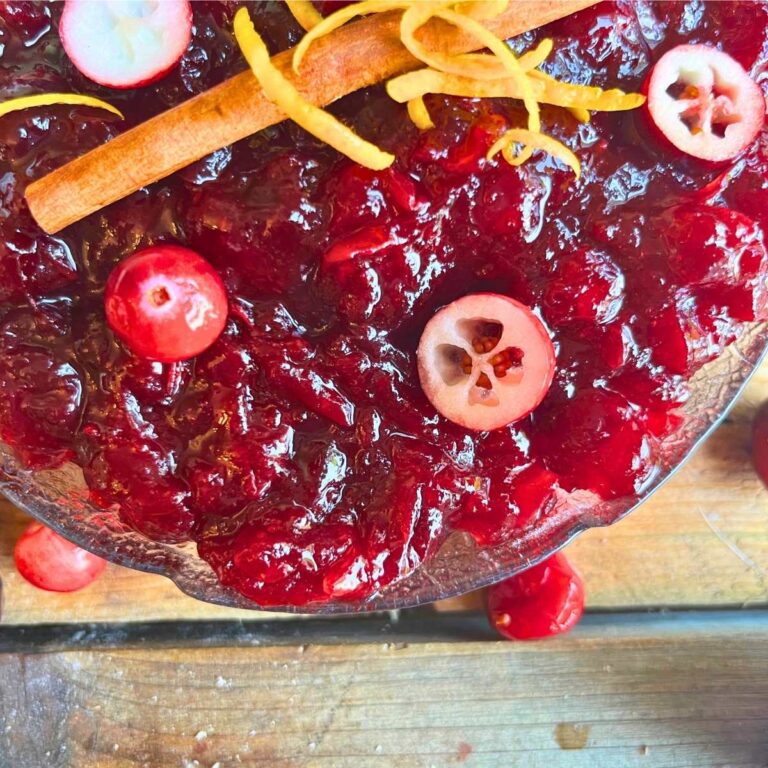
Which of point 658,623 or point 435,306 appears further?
point 658,623

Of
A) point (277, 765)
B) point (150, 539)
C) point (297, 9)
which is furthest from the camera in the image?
point (277, 765)

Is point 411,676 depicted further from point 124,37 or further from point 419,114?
point 124,37

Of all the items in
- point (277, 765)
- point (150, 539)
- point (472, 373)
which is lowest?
point (277, 765)

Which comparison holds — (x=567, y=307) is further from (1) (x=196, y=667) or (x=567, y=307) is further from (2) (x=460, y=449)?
(1) (x=196, y=667)

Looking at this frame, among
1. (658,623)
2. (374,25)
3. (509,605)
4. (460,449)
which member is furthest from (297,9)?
(658,623)

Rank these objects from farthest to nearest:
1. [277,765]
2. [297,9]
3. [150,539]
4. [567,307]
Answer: [277,765] < [150,539] < [567,307] < [297,9]

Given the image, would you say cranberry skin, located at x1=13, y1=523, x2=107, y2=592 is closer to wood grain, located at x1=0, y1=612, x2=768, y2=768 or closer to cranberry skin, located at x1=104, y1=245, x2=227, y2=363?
wood grain, located at x1=0, y1=612, x2=768, y2=768

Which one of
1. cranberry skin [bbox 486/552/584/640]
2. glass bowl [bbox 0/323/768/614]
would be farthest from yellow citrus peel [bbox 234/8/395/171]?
cranberry skin [bbox 486/552/584/640]

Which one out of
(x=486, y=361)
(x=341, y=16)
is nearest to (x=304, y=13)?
(x=341, y=16)

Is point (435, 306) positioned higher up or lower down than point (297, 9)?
lower down
